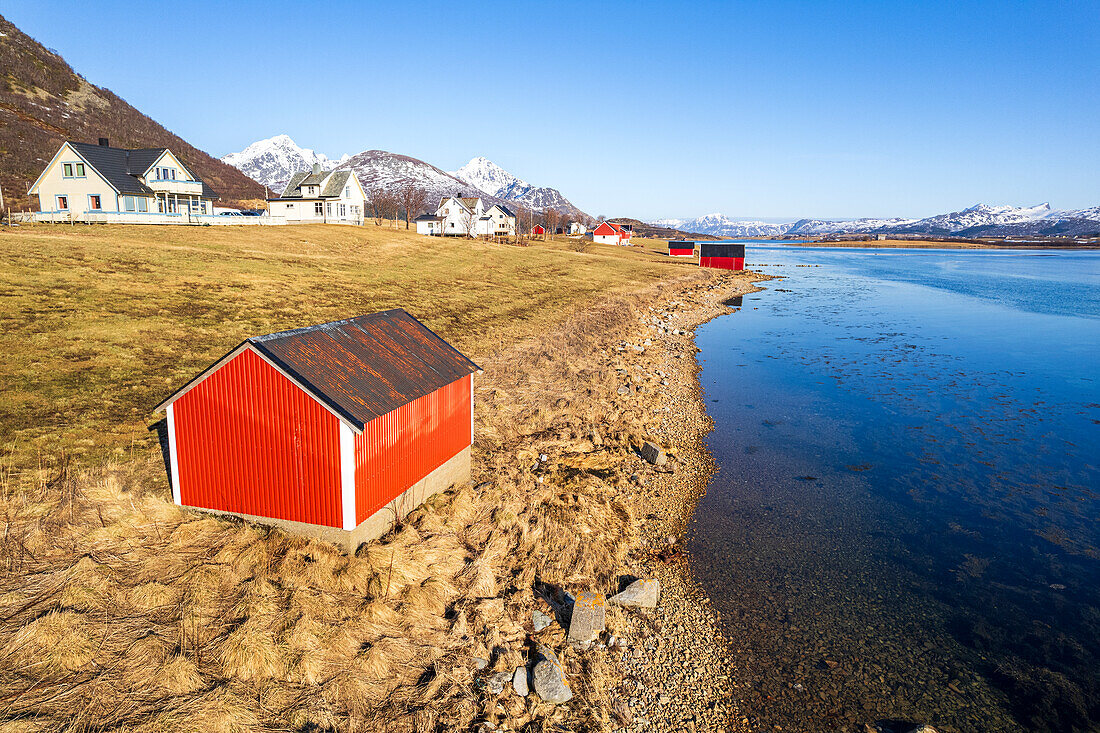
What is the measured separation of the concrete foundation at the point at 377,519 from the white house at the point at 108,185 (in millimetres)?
57219

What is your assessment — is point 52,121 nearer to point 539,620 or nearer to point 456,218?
point 456,218

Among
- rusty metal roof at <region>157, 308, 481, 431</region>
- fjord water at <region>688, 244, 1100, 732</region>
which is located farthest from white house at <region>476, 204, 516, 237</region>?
rusty metal roof at <region>157, 308, 481, 431</region>

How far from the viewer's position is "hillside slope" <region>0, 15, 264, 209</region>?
294 ft

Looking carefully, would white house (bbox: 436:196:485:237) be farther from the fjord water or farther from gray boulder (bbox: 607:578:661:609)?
gray boulder (bbox: 607:578:661:609)

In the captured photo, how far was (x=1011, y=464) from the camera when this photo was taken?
77.8 ft

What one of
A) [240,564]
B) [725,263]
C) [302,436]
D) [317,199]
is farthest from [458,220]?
[240,564]

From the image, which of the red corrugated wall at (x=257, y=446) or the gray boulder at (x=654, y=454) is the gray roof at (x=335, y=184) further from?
the red corrugated wall at (x=257, y=446)

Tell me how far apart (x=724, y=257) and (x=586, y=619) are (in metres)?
107

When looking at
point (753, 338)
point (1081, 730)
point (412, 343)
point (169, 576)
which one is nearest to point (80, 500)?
point (169, 576)

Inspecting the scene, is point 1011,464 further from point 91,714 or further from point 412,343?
point 91,714

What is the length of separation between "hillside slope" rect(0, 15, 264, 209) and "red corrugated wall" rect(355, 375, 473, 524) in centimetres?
8579

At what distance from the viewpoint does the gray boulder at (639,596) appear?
547 inches

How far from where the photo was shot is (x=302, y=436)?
42.5 ft

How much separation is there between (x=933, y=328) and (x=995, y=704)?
54.8 metres
